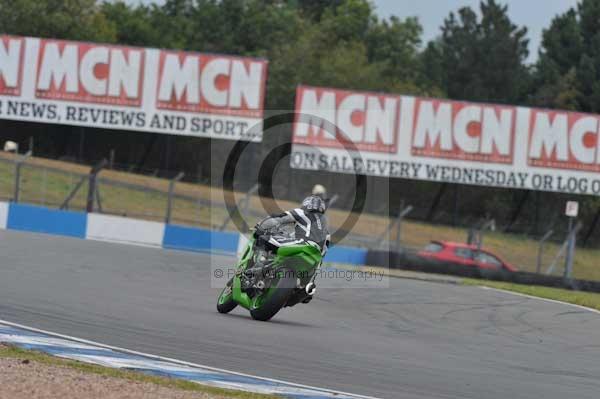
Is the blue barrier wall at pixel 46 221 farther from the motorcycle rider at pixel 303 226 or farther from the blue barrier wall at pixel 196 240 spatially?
the motorcycle rider at pixel 303 226

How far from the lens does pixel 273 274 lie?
12.3 m

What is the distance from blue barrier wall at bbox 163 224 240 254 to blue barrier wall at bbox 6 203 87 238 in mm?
2206

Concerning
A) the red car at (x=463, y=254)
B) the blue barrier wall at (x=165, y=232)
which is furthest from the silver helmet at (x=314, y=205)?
the red car at (x=463, y=254)

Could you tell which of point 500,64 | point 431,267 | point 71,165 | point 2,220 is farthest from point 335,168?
point 500,64

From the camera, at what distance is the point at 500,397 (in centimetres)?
873

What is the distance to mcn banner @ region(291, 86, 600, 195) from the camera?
37.1 metres

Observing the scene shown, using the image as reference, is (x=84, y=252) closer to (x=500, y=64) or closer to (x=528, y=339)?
(x=528, y=339)

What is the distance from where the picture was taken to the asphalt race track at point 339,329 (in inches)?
371

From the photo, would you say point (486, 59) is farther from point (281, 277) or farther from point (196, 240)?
point (281, 277)

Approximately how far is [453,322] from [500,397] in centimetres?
675

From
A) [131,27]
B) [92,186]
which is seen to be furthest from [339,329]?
[131,27]

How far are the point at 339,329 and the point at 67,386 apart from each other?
5.98m

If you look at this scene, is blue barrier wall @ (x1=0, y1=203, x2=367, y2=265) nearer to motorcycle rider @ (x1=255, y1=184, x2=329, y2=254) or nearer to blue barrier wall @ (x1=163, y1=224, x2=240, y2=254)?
blue barrier wall @ (x1=163, y1=224, x2=240, y2=254)

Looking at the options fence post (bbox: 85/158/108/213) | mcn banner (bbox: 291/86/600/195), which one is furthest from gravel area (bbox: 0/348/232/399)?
mcn banner (bbox: 291/86/600/195)
